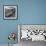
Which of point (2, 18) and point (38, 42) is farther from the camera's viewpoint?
point (2, 18)

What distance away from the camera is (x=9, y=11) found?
482cm

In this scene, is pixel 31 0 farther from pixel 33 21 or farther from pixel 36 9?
pixel 33 21

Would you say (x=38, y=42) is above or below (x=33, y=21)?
below

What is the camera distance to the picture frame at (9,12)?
4.81 meters

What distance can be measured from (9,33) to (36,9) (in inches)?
48.7

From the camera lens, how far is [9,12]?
15.8ft

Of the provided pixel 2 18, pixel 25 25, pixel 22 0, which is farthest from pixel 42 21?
pixel 2 18

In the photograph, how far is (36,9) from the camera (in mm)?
4824

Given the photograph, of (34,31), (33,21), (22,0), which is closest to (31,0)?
(22,0)

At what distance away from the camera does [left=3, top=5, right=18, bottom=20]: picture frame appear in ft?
15.8

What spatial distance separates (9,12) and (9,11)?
0.03 meters

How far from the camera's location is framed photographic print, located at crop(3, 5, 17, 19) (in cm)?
481

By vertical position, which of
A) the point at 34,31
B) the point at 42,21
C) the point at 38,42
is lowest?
the point at 38,42

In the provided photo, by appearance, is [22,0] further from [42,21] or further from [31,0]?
[42,21]
